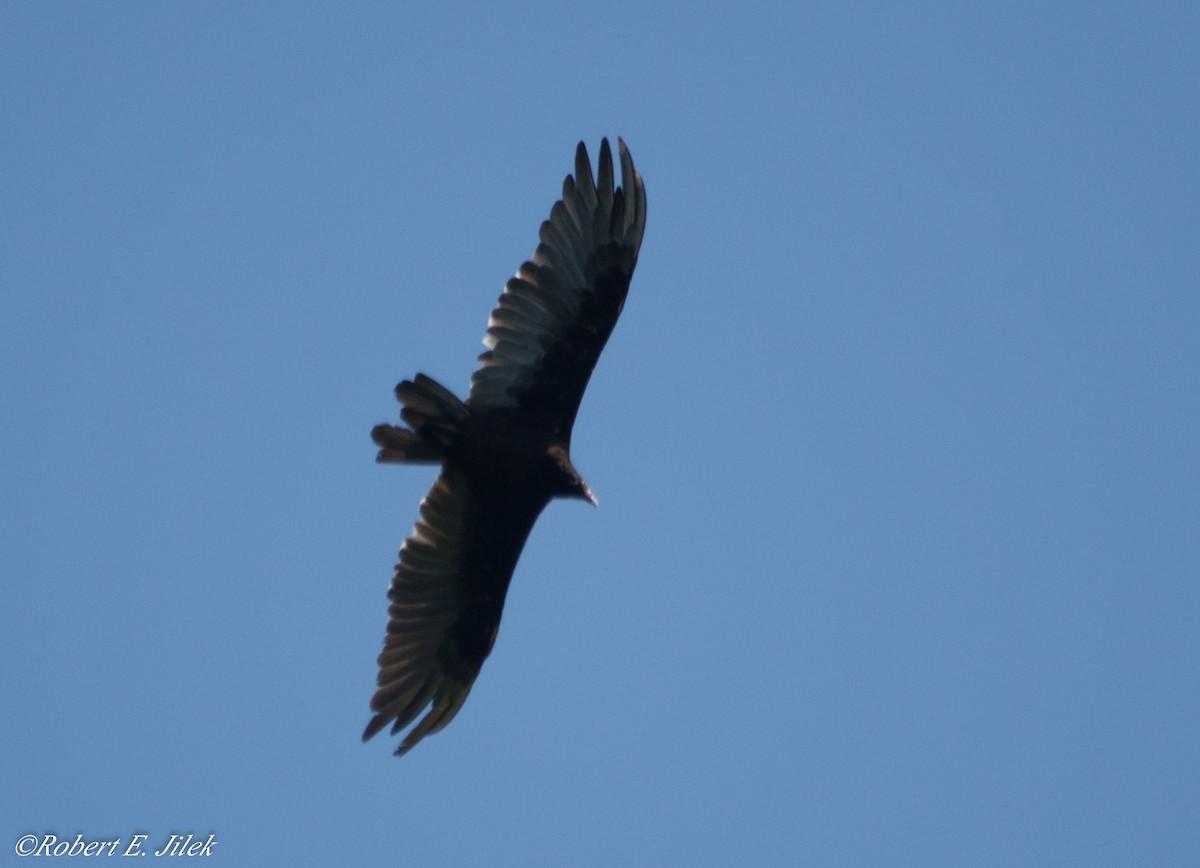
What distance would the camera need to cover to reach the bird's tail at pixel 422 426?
29.1 feet

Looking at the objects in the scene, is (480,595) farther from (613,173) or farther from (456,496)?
(613,173)

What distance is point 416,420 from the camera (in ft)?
29.4

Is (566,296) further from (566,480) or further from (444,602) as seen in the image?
(444,602)

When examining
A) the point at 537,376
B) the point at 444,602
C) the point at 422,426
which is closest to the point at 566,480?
the point at 537,376

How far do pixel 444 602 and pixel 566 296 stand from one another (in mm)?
2237

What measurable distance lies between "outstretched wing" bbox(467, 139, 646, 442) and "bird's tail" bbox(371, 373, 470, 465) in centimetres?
19

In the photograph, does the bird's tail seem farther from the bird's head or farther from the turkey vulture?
the bird's head

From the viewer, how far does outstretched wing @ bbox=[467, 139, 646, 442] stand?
9.01 m

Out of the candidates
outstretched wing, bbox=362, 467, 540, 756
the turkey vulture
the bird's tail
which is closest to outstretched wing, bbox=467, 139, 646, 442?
the turkey vulture

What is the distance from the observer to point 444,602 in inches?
383

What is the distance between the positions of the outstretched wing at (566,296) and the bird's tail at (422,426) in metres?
0.19

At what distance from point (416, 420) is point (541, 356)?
868mm

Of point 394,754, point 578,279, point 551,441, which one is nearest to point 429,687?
point 394,754

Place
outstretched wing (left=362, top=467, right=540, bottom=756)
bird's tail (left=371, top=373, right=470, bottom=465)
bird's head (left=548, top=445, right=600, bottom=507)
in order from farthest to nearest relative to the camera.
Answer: outstretched wing (left=362, top=467, right=540, bottom=756) → bird's head (left=548, top=445, right=600, bottom=507) → bird's tail (left=371, top=373, right=470, bottom=465)
